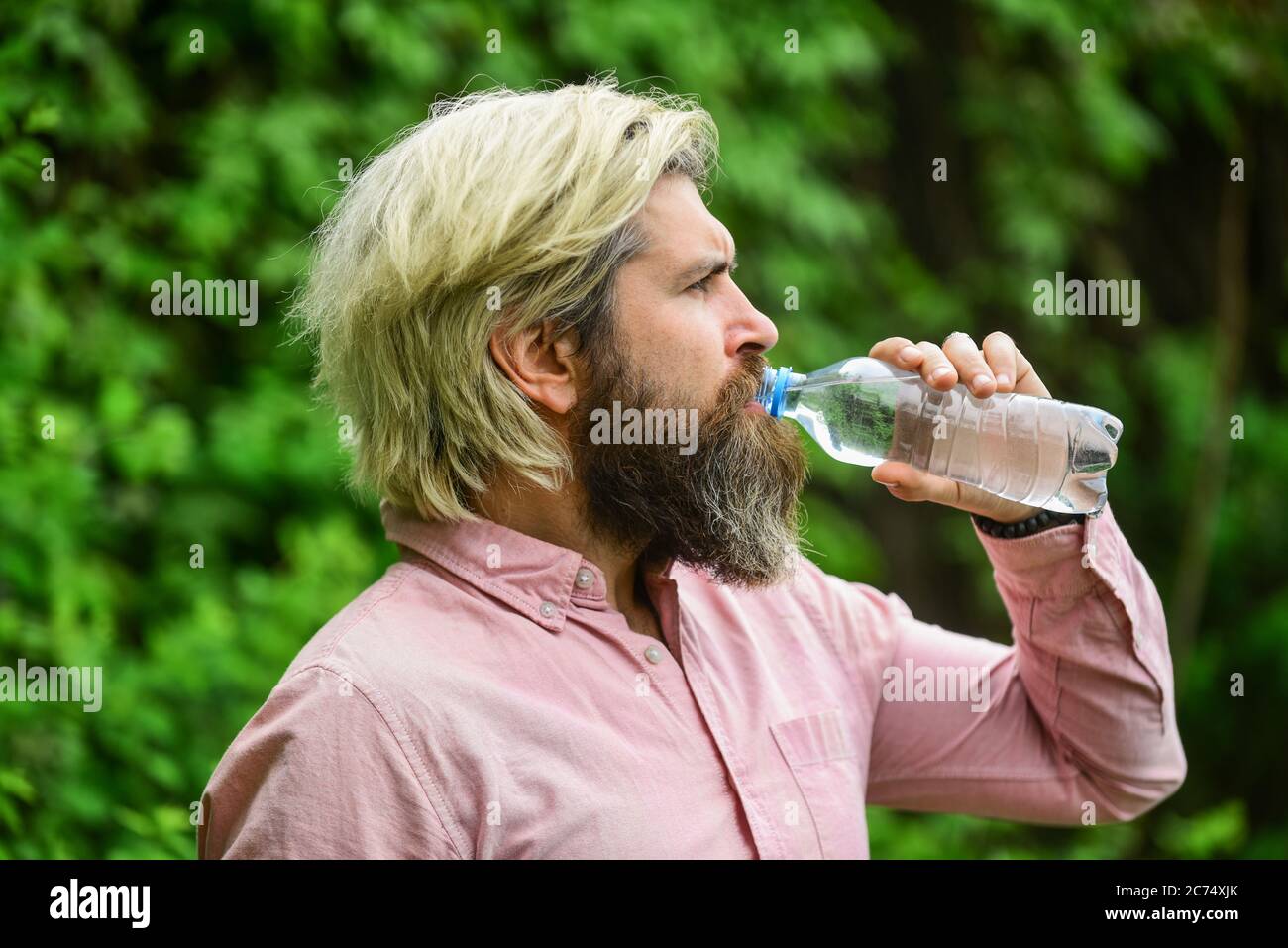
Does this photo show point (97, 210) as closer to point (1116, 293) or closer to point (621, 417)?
point (621, 417)

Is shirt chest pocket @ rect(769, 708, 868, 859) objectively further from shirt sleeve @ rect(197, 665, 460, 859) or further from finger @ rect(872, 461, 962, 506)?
shirt sleeve @ rect(197, 665, 460, 859)

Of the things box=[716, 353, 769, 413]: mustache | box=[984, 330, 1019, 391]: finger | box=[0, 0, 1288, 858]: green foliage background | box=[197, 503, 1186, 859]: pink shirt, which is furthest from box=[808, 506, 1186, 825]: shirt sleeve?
box=[0, 0, 1288, 858]: green foliage background

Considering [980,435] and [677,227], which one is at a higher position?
[677,227]

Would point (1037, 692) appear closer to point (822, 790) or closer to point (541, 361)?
point (822, 790)

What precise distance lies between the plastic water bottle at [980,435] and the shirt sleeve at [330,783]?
74 cm

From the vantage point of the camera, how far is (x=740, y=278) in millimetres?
3889

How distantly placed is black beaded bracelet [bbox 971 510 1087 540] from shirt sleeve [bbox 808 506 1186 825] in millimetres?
13

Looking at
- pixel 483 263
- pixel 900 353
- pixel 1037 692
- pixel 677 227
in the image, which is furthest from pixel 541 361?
pixel 1037 692

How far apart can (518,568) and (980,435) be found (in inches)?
30.0

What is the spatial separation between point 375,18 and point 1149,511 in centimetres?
343

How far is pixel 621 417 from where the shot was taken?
69.4 inches

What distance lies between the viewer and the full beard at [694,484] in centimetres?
176

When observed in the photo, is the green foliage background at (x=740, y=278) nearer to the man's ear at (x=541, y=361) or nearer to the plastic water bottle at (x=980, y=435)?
the man's ear at (x=541, y=361)

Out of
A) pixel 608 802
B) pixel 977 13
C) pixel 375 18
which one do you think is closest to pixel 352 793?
pixel 608 802
